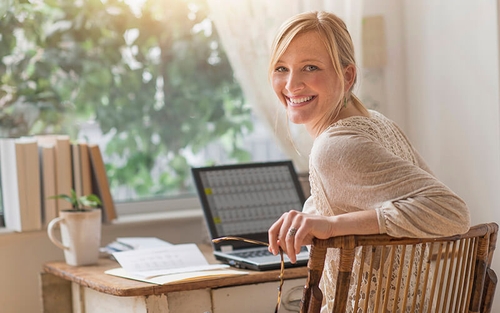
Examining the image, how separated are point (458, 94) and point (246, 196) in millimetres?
757

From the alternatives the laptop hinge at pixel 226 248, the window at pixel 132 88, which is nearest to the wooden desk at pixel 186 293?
the laptop hinge at pixel 226 248

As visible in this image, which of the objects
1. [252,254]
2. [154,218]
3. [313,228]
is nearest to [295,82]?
[313,228]

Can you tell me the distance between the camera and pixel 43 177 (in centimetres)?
218

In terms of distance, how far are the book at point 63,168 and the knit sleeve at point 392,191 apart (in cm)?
117

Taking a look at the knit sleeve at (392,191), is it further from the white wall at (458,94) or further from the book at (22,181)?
the book at (22,181)

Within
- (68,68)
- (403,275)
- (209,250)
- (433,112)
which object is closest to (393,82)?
(433,112)

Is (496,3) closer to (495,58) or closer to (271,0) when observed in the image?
(495,58)

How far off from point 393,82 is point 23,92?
1.27 meters

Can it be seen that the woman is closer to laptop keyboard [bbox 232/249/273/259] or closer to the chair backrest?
the chair backrest

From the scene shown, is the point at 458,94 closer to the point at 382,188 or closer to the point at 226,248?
the point at 226,248

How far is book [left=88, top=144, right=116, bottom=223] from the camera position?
7.38 ft

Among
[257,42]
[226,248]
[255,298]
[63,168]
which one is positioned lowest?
[255,298]

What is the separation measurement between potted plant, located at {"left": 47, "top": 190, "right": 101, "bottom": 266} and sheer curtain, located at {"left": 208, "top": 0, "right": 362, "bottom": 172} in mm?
685

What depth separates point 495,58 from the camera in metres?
2.13
